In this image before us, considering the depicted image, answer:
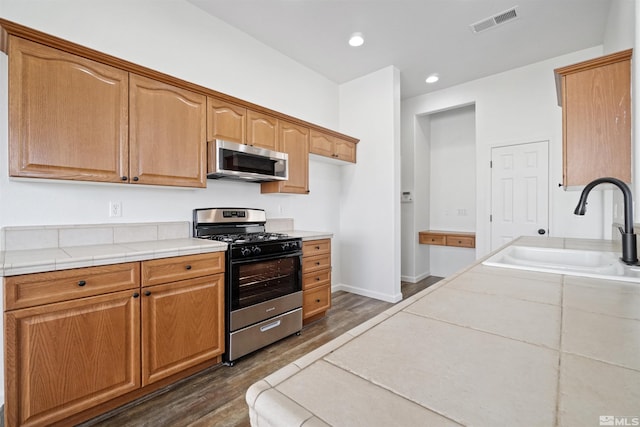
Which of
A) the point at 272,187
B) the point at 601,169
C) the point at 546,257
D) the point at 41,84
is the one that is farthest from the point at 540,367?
the point at 272,187

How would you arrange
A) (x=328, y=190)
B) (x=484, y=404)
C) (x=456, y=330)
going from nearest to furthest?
(x=484, y=404)
(x=456, y=330)
(x=328, y=190)

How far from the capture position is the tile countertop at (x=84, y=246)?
4.78 feet

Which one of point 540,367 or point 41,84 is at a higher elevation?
point 41,84

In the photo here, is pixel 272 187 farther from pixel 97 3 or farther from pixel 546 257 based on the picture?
pixel 546 257

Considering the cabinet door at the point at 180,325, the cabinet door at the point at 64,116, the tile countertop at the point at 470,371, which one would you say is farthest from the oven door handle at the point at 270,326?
the tile countertop at the point at 470,371

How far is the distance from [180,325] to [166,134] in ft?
4.49

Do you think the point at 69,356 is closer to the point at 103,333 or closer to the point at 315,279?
the point at 103,333

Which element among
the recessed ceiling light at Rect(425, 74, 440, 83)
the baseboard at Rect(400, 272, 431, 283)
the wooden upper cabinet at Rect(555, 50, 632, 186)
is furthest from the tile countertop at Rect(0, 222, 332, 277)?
the recessed ceiling light at Rect(425, 74, 440, 83)

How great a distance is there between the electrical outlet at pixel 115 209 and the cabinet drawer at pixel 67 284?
0.63m

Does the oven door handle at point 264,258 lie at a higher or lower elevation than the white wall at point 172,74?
lower

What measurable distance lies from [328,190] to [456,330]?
3.50 m

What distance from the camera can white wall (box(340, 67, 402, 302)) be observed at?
12.1 ft

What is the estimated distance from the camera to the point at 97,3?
6.74 feet

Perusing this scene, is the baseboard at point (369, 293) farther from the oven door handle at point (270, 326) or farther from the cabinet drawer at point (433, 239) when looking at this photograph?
the oven door handle at point (270, 326)
